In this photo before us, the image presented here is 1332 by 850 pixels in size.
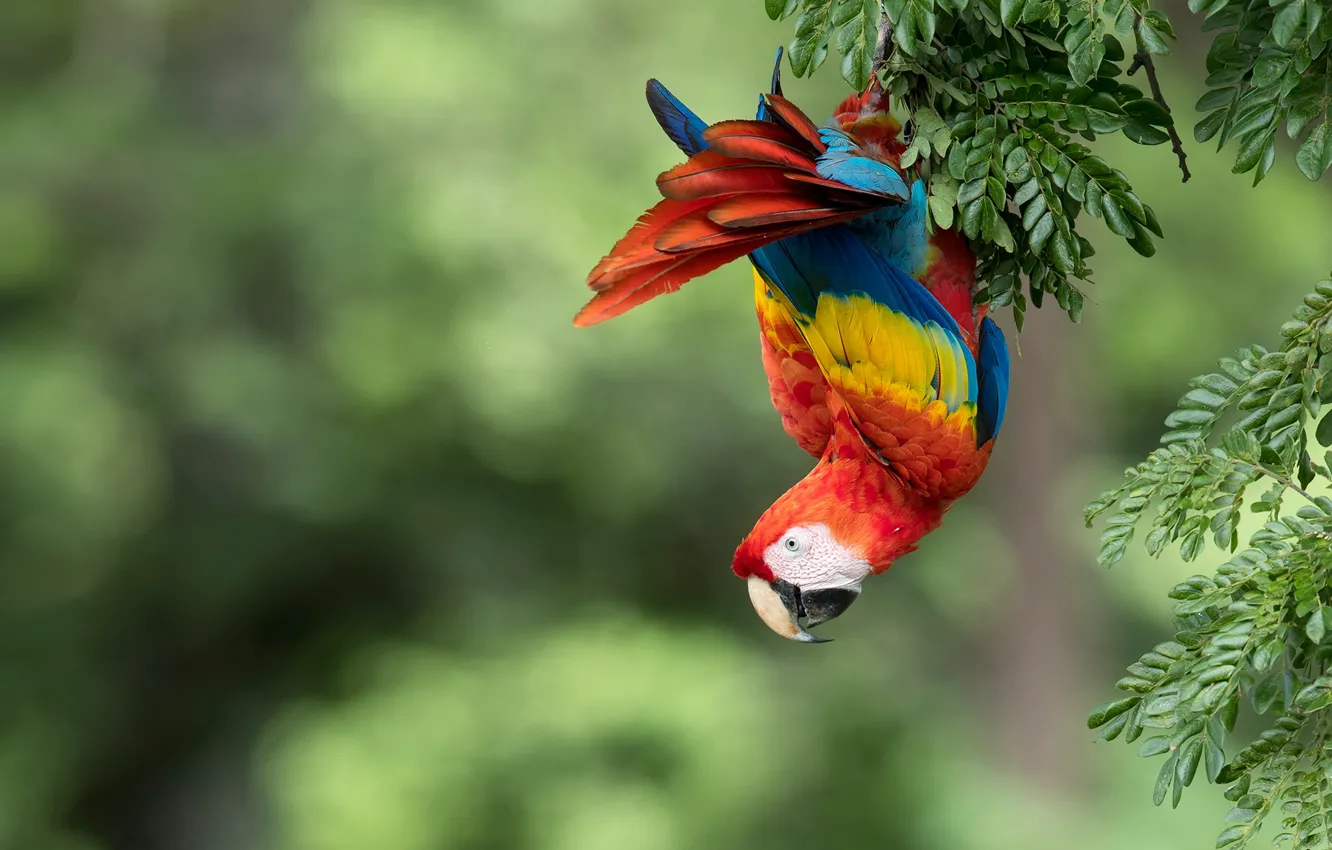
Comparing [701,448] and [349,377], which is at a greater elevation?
[349,377]

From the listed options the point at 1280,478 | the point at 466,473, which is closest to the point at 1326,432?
the point at 1280,478

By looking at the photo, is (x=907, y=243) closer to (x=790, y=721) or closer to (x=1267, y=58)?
(x=1267, y=58)

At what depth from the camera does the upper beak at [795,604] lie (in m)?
1.34

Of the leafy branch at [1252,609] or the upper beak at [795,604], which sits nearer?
the leafy branch at [1252,609]

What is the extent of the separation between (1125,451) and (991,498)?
939 mm

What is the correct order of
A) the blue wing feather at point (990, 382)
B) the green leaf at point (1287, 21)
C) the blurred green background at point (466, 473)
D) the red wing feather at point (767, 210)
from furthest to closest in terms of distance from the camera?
Answer: the blurred green background at point (466, 473) < the blue wing feather at point (990, 382) < the red wing feather at point (767, 210) < the green leaf at point (1287, 21)

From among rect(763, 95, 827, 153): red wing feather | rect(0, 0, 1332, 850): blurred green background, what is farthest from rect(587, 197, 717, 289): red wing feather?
rect(0, 0, 1332, 850): blurred green background

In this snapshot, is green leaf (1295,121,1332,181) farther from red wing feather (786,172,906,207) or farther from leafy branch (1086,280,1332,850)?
red wing feather (786,172,906,207)

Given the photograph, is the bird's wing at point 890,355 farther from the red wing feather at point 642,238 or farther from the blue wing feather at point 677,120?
the red wing feather at point 642,238

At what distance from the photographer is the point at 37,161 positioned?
3.91 m

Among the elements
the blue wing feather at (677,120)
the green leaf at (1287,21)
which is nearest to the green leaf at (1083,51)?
the green leaf at (1287,21)

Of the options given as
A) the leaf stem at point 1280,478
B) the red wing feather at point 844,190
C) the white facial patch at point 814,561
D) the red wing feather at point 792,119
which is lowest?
the leaf stem at point 1280,478

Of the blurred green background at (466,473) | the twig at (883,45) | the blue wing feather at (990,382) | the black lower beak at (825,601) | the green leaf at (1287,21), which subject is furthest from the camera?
the blurred green background at (466,473)

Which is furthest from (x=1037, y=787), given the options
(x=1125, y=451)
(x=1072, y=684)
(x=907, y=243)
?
(x=907, y=243)
